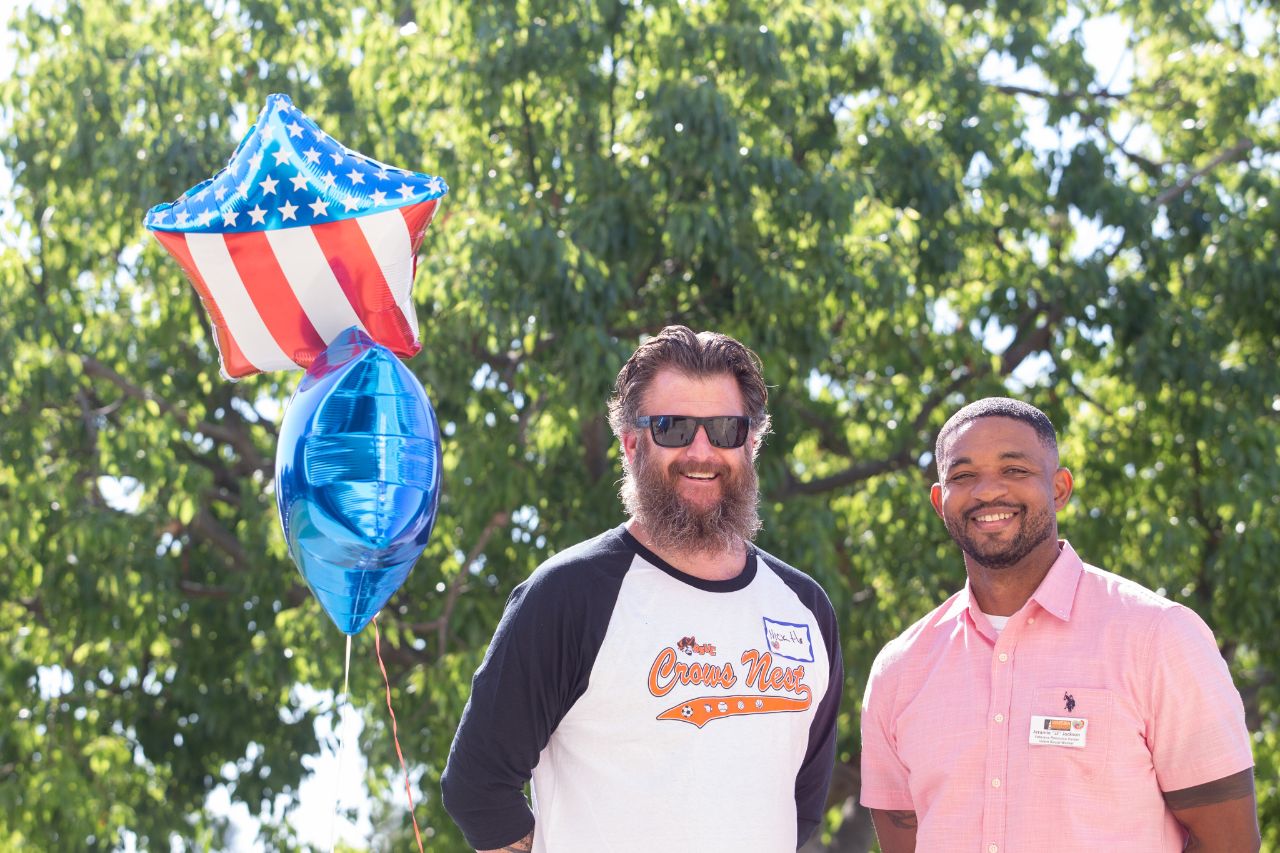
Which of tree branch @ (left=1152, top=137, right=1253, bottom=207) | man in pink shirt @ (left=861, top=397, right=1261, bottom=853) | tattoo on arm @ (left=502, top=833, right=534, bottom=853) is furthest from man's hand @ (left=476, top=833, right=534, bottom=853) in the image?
tree branch @ (left=1152, top=137, right=1253, bottom=207)

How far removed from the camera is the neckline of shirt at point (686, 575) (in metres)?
3.32

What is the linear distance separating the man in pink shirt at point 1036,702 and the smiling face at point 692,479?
0.43m

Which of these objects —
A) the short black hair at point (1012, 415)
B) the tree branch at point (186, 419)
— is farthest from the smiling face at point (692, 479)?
the tree branch at point (186, 419)

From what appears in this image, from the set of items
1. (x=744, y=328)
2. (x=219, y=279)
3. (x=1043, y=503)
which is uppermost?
(x=744, y=328)

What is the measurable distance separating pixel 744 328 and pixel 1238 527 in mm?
2945

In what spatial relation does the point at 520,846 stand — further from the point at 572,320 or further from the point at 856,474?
the point at 856,474

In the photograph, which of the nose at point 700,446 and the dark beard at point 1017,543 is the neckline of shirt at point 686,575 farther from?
the dark beard at point 1017,543

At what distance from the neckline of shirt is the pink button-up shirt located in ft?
1.35

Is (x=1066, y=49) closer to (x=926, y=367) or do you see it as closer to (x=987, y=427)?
(x=926, y=367)

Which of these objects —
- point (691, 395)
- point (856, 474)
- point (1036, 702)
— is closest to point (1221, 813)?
point (1036, 702)

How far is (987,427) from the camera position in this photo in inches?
131

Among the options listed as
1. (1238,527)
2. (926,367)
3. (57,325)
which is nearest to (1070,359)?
(926,367)

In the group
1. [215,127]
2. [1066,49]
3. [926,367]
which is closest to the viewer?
[215,127]

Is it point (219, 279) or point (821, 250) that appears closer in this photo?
point (219, 279)
